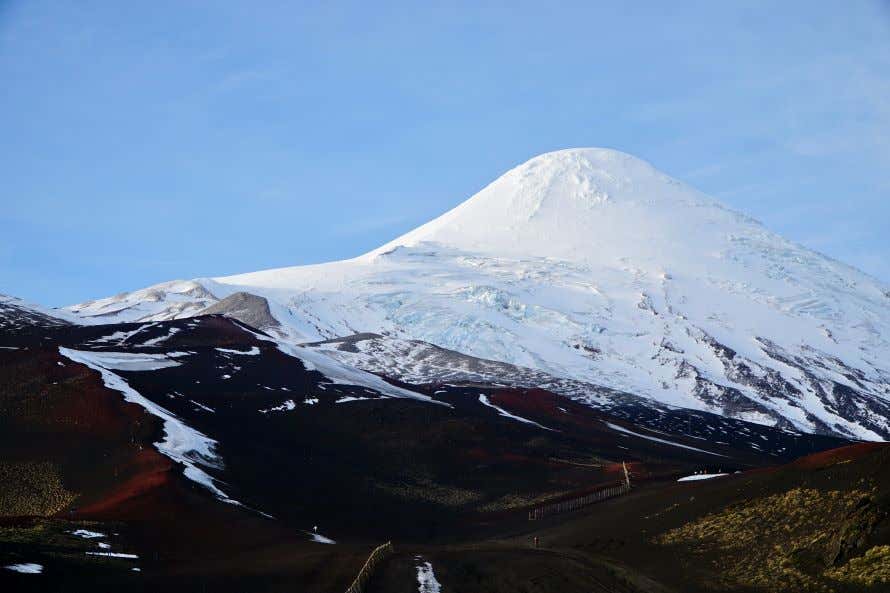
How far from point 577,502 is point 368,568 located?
32.2 m

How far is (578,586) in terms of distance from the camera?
150 ft

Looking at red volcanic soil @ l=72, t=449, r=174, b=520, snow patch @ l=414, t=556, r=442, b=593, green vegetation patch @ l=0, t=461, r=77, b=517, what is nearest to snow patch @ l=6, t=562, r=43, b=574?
snow patch @ l=414, t=556, r=442, b=593

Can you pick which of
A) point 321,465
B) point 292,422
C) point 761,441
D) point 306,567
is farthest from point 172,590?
point 761,441

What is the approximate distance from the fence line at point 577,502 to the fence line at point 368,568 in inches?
792

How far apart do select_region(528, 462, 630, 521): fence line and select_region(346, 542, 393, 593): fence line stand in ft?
66.0

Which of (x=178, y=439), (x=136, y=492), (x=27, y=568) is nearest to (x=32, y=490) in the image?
(x=136, y=492)

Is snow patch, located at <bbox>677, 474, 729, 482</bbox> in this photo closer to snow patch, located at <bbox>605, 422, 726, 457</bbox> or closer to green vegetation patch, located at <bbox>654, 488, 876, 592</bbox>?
green vegetation patch, located at <bbox>654, 488, 876, 592</bbox>

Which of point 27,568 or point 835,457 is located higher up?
point 835,457

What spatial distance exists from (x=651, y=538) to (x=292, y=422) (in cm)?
5085

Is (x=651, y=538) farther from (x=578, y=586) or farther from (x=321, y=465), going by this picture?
(x=321, y=465)

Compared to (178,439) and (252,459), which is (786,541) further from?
(178,439)

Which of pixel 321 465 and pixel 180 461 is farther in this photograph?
pixel 321 465

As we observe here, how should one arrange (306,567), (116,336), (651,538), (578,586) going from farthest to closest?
1. (116,336)
2. (651,538)
3. (306,567)
4. (578,586)

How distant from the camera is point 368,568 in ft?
160
